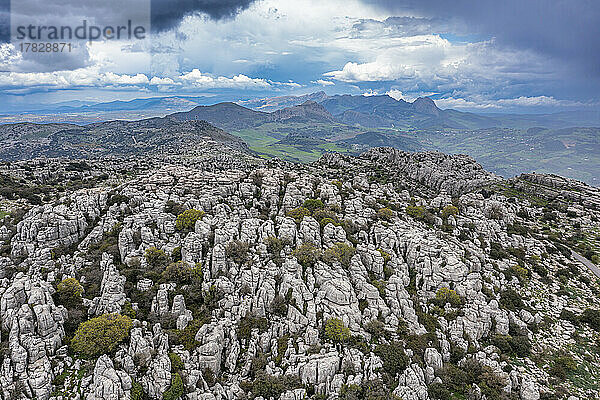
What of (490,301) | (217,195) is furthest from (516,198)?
(217,195)

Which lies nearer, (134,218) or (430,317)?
(430,317)

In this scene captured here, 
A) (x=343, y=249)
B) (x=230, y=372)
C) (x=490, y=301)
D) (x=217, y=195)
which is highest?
(x=217, y=195)

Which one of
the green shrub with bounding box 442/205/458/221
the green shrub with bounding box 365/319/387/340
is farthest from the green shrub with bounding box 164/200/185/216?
the green shrub with bounding box 442/205/458/221

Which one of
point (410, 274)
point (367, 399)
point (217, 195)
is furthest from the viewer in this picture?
point (217, 195)

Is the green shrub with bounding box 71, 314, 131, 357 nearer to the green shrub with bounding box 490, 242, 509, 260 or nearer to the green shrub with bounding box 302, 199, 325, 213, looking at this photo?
the green shrub with bounding box 302, 199, 325, 213

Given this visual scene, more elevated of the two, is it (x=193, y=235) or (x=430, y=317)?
(x=193, y=235)

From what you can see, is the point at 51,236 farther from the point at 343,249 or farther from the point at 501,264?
the point at 501,264

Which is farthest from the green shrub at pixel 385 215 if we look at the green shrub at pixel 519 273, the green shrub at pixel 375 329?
the green shrub at pixel 375 329
